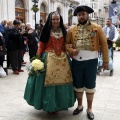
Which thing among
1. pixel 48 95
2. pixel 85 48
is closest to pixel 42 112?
A: pixel 48 95

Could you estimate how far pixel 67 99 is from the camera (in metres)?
3.94

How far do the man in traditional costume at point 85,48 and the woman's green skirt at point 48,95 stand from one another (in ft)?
0.84

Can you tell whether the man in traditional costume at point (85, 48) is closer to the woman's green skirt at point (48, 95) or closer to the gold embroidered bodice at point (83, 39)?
the gold embroidered bodice at point (83, 39)

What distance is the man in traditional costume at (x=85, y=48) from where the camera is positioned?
12.5 feet

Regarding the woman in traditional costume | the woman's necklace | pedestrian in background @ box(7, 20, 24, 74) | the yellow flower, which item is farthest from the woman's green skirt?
pedestrian in background @ box(7, 20, 24, 74)

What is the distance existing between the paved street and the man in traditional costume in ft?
1.33

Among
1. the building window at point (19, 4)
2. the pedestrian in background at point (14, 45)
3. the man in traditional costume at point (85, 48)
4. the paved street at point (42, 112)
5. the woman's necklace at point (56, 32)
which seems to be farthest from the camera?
the building window at point (19, 4)

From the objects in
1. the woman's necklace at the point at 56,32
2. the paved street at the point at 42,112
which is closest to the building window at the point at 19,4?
the paved street at the point at 42,112

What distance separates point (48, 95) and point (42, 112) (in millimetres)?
553

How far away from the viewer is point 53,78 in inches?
154

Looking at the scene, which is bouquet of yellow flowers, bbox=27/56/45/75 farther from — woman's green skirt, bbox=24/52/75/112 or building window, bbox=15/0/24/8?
building window, bbox=15/0/24/8

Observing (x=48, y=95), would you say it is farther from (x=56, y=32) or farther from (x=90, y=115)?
(x=56, y=32)

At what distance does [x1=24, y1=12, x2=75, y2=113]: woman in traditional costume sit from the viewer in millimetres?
3883

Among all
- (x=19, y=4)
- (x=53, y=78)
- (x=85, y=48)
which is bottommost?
(x=53, y=78)
